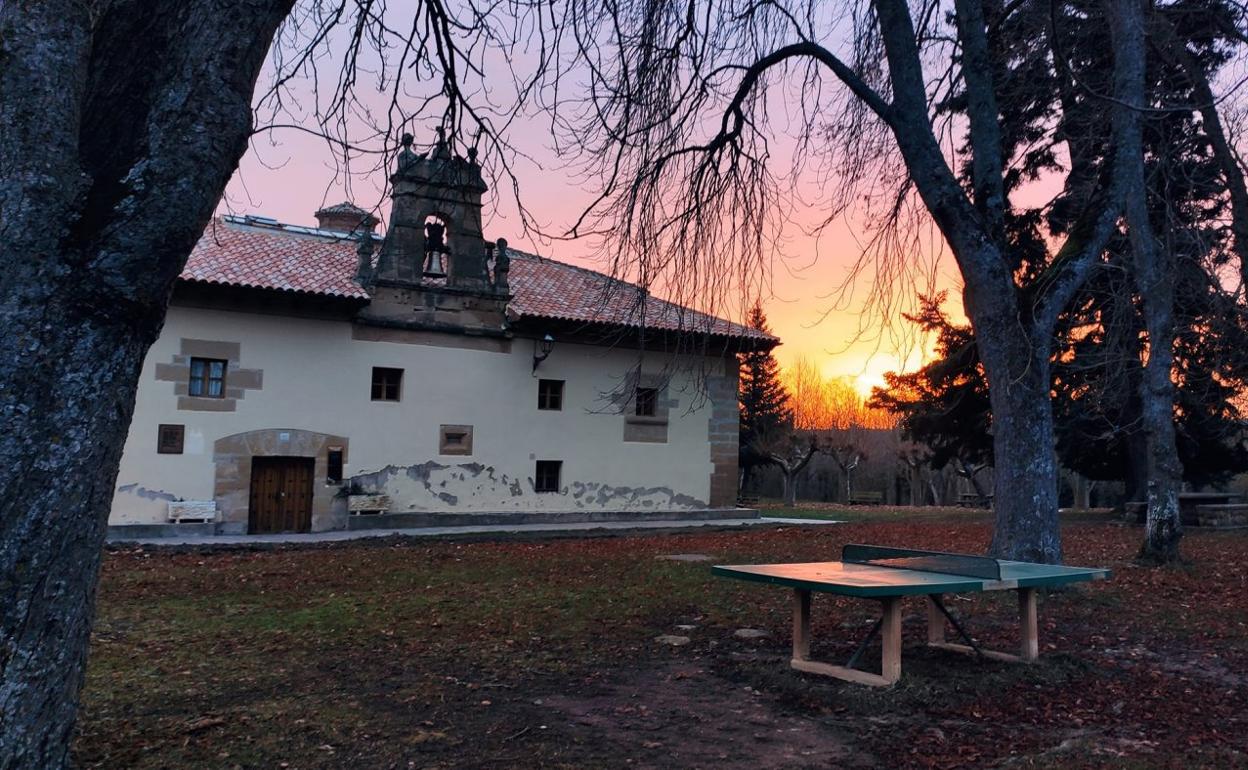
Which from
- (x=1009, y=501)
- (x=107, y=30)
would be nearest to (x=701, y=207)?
(x=1009, y=501)

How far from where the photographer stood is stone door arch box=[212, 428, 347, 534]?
16.4 m

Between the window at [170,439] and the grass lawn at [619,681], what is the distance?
6.44m

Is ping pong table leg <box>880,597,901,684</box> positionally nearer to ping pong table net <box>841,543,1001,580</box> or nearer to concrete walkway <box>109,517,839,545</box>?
ping pong table net <box>841,543,1001,580</box>

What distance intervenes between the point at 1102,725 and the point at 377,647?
4586 millimetres

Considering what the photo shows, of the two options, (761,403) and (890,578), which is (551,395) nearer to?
(890,578)

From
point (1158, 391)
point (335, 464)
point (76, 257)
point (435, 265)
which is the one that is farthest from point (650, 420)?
point (76, 257)

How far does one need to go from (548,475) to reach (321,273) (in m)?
6.26

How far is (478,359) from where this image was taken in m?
18.8

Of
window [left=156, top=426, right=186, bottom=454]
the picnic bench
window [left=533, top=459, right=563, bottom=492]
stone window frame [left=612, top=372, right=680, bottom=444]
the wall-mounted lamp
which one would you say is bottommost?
the picnic bench

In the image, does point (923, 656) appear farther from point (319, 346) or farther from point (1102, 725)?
point (319, 346)

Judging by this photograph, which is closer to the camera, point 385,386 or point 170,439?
point 170,439

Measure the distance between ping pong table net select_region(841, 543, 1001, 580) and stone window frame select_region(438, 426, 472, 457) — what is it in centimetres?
1298

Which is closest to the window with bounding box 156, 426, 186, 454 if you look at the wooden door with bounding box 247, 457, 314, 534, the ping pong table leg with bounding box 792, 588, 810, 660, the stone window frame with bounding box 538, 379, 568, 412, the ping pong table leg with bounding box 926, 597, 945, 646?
the wooden door with bounding box 247, 457, 314, 534

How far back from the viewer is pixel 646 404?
20.6 meters
